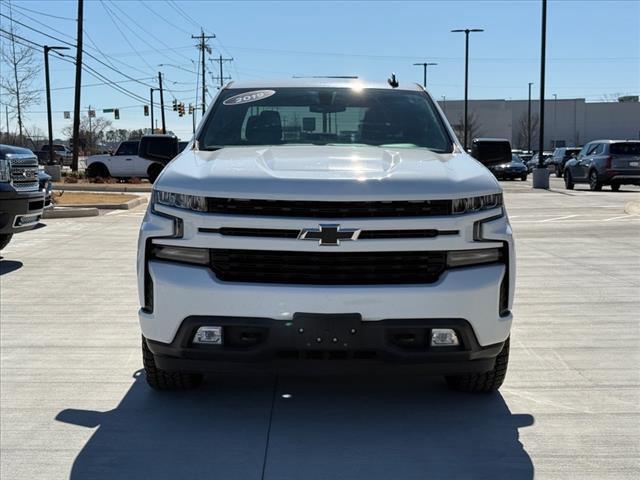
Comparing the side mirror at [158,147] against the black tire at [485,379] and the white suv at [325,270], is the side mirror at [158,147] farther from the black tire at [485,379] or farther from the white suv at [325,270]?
the black tire at [485,379]

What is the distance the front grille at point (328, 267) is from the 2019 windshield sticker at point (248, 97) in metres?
1.98

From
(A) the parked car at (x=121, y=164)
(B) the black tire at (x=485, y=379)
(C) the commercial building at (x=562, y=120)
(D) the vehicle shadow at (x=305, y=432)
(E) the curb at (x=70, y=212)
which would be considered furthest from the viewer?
(C) the commercial building at (x=562, y=120)

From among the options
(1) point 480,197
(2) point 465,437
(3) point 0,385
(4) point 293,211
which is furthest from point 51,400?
(1) point 480,197

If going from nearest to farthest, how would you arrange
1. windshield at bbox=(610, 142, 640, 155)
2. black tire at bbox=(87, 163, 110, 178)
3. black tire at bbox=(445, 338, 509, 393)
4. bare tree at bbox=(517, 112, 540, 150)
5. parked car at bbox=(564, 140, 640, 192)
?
black tire at bbox=(445, 338, 509, 393) < parked car at bbox=(564, 140, 640, 192) < windshield at bbox=(610, 142, 640, 155) < black tire at bbox=(87, 163, 110, 178) < bare tree at bbox=(517, 112, 540, 150)

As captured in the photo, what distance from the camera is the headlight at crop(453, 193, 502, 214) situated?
384cm

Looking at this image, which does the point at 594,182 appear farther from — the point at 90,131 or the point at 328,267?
the point at 90,131

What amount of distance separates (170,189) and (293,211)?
681mm

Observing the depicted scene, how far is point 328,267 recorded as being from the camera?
3.76m

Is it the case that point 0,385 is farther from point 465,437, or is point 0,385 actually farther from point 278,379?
point 465,437

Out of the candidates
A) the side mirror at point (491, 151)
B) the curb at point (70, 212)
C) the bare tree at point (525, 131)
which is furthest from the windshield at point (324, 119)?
the bare tree at point (525, 131)

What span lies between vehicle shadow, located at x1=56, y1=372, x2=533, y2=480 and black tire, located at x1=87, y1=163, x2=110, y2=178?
94.6 ft

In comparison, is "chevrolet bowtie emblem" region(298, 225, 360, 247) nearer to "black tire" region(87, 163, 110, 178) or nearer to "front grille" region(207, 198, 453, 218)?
"front grille" region(207, 198, 453, 218)

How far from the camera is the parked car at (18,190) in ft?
29.5

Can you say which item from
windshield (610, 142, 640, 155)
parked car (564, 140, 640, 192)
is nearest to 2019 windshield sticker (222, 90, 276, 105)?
parked car (564, 140, 640, 192)
